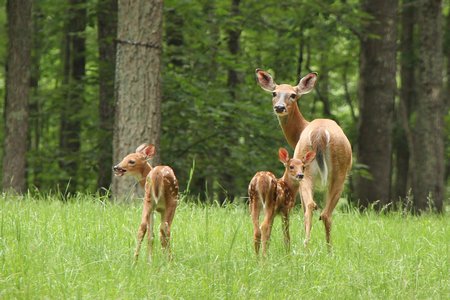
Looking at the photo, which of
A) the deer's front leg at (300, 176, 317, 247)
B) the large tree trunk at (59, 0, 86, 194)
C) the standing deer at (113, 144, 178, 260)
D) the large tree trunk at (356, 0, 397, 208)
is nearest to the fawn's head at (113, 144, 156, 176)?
the standing deer at (113, 144, 178, 260)

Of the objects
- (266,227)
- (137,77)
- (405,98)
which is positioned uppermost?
(137,77)

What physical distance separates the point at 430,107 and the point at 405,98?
318 inches

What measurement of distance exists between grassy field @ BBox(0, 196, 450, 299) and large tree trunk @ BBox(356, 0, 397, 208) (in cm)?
824

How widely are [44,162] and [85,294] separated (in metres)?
13.4

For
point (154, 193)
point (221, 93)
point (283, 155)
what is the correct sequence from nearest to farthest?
point (154, 193)
point (283, 155)
point (221, 93)

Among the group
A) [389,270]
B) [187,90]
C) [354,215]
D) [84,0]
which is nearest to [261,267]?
[389,270]

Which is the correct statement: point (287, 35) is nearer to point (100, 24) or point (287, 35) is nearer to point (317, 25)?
point (317, 25)

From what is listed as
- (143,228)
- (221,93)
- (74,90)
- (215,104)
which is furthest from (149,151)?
(74,90)

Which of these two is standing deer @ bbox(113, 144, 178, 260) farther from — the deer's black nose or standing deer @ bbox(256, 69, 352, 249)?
the deer's black nose

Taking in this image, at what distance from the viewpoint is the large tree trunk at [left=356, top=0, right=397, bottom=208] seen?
54.5 ft

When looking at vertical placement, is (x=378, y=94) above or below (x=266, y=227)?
above

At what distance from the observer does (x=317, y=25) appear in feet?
56.9

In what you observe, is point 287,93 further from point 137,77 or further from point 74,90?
point 74,90

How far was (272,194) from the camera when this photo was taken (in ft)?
20.7
